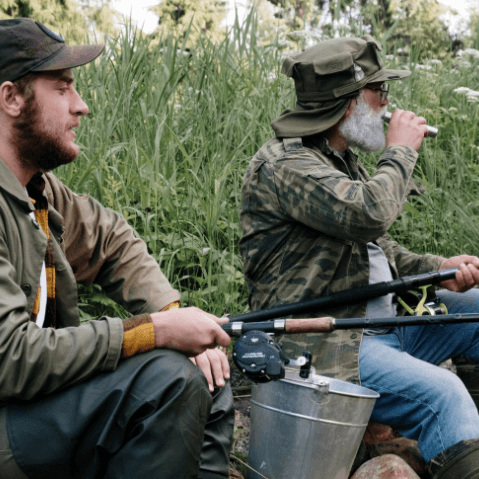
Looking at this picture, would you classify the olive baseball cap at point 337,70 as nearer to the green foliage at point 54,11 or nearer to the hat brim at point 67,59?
the hat brim at point 67,59

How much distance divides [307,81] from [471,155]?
2634 mm

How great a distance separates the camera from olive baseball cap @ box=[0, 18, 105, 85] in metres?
1.98

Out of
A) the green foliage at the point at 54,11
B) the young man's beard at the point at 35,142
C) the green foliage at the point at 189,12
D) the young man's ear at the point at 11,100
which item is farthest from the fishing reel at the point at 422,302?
the green foliage at the point at 189,12

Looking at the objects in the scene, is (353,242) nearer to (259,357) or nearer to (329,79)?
(329,79)

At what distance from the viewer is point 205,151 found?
4.44 meters

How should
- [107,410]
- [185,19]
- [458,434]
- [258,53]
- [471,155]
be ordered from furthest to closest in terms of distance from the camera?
1. [185,19]
2. [258,53]
3. [471,155]
4. [458,434]
5. [107,410]

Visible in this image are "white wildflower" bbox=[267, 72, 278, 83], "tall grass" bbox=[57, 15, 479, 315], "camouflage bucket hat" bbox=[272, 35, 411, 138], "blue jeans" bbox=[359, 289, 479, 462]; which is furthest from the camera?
"white wildflower" bbox=[267, 72, 278, 83]

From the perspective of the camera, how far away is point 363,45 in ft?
9.46

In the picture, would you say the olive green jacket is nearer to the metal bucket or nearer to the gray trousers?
the gray trousers

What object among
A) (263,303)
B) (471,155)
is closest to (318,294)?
(263,303)

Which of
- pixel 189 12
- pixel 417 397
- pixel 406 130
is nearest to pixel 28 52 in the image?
pixel 406 130

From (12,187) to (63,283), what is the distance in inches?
16.1

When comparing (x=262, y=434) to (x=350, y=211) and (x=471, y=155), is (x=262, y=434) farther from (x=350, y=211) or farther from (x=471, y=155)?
(x=471, y=155)

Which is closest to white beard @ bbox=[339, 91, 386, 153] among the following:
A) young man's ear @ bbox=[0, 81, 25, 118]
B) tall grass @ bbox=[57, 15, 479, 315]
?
tall grass @ bbox=[57, 15, 479, 315]
